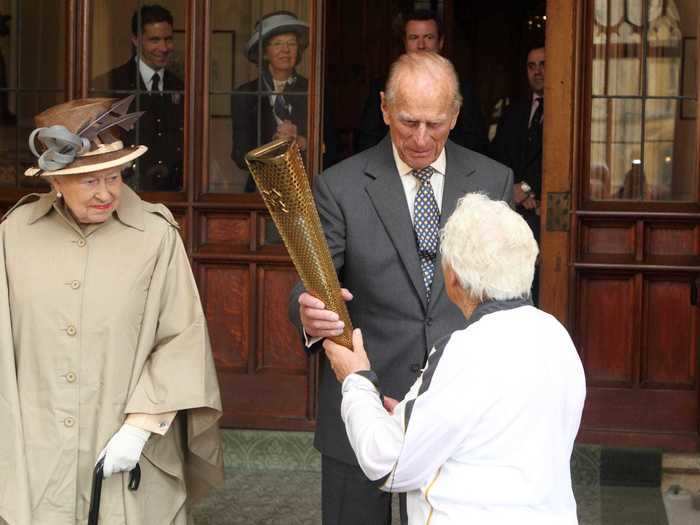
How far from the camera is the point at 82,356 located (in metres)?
3.90

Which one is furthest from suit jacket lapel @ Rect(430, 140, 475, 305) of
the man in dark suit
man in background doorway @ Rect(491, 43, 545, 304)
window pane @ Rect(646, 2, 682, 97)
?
man in background doorway @ Rect(491, 43, 545, 304)

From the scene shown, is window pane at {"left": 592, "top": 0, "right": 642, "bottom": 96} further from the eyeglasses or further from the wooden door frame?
the eyeglasses

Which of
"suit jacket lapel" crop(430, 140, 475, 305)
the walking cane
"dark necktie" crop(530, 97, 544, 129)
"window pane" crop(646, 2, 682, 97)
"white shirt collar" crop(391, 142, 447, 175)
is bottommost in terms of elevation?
the walking cane

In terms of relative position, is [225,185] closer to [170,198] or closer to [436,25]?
[170,198]

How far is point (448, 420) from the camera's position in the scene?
2857mm

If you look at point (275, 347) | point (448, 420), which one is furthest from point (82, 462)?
point (275, 347)

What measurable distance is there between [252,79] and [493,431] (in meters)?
3.65

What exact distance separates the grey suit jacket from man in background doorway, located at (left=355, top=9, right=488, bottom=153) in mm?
2289

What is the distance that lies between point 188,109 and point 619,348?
2.20m

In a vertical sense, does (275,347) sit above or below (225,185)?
below

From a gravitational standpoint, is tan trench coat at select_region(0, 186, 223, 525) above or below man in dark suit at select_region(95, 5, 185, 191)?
below

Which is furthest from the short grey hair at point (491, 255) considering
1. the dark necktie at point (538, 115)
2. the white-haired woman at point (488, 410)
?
the dark necktie at point (538, 115)

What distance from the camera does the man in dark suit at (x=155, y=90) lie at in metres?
6.27

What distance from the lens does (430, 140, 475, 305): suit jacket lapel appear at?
394 cm
